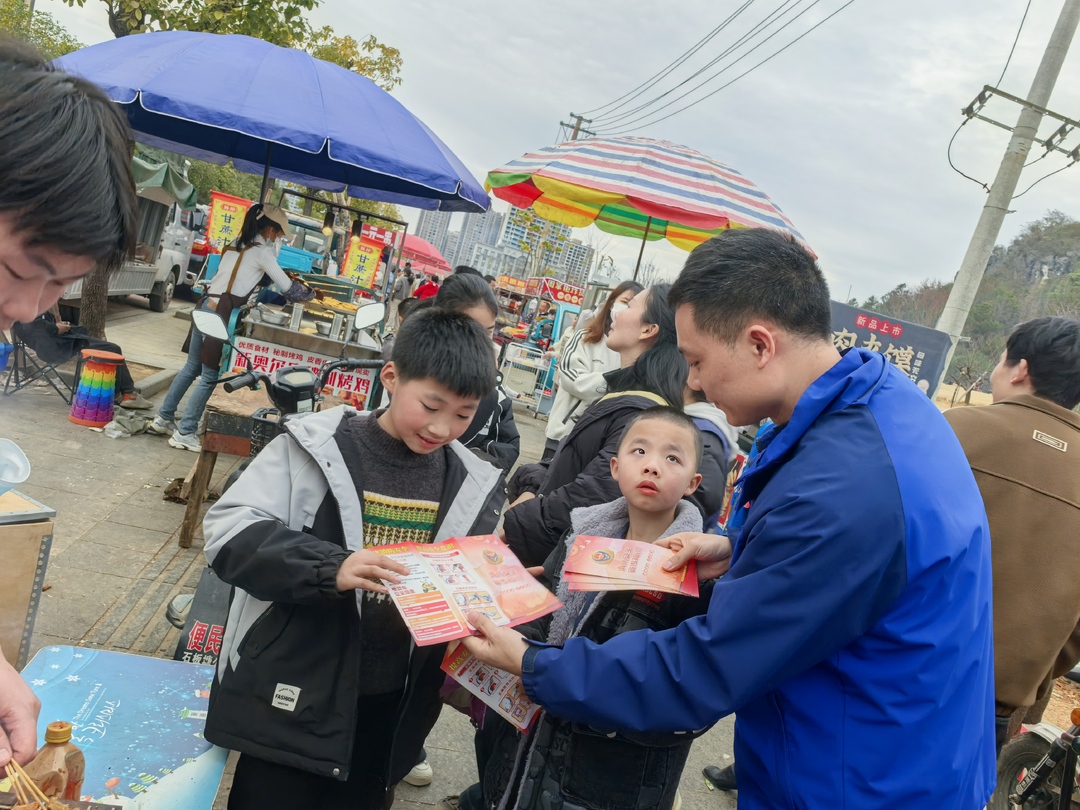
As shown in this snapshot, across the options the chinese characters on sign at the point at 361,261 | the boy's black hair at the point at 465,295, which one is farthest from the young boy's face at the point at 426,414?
the chinese characters on sign at the point at 361,261

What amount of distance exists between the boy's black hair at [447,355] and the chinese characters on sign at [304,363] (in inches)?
143

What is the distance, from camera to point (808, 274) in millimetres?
1715

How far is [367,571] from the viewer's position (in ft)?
5.82

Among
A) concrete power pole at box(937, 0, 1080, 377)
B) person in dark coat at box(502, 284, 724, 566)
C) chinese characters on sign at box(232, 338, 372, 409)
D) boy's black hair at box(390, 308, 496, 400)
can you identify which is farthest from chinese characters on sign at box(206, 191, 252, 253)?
boy's black hair at box(390, 308, 496, 400)

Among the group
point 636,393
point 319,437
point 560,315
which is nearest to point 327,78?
point 636,393

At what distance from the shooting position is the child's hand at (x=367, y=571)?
176 centimetres

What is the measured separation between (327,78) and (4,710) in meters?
5.71

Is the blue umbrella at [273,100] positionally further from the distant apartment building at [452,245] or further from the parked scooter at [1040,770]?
the distant apartment building at [452,245]

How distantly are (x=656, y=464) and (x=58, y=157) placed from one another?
5.50 feet

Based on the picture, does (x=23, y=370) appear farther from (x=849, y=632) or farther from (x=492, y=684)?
(x=849, y=632)

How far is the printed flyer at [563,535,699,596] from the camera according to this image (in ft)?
5.90

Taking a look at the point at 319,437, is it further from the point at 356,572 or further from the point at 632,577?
the point at 632,577

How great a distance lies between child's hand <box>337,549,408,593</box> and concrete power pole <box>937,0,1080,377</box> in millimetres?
7609

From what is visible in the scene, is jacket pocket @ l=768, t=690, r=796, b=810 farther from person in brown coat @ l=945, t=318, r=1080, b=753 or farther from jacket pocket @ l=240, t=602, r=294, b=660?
person in brown coat @ l=945, t=318, r=1080, b=753
